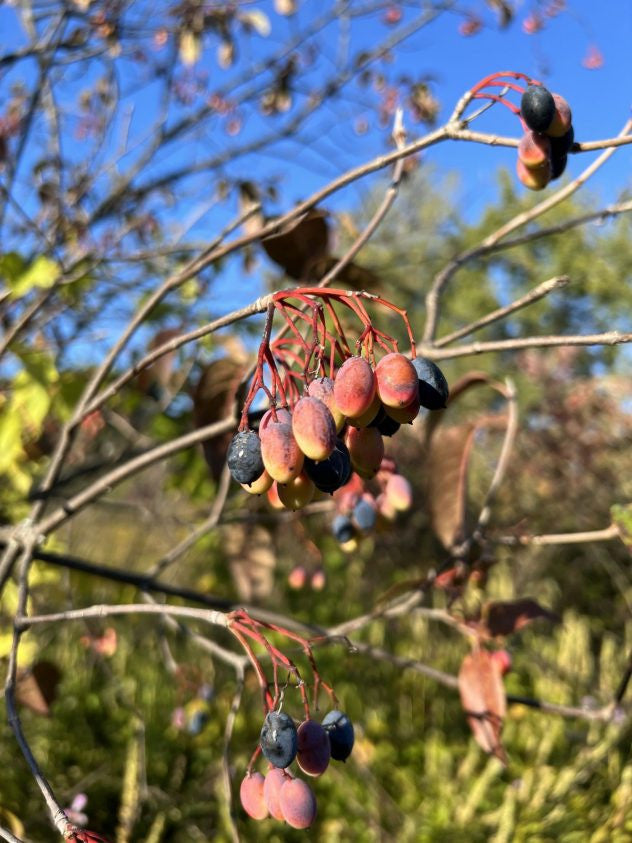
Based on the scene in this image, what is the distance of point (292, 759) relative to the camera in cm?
51

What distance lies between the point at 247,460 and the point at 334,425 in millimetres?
73

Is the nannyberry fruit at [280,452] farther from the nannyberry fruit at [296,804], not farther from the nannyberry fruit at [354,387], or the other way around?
the nannyberry fruit at [296,804]

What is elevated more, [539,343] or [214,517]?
[539,343]

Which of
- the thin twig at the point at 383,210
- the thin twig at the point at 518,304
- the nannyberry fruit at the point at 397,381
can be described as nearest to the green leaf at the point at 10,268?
the thin twig at the point at 383,210

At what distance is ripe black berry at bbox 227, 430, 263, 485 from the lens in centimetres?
49

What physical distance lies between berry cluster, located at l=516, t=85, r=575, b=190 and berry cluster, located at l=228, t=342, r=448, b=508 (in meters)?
0.22

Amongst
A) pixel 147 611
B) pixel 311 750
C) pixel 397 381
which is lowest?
pixel 311 750

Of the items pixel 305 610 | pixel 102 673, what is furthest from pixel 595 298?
pixel 102 673

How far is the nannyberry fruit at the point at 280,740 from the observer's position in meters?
0.50

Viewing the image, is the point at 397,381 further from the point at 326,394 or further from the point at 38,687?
the point at 38,687

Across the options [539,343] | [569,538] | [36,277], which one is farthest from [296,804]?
[36,277]

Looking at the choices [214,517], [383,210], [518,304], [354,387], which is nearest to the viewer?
[354,387]

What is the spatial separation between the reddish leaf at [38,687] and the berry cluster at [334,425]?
71cm

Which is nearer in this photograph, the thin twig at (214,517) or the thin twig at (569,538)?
the thin twig at (569,538)
